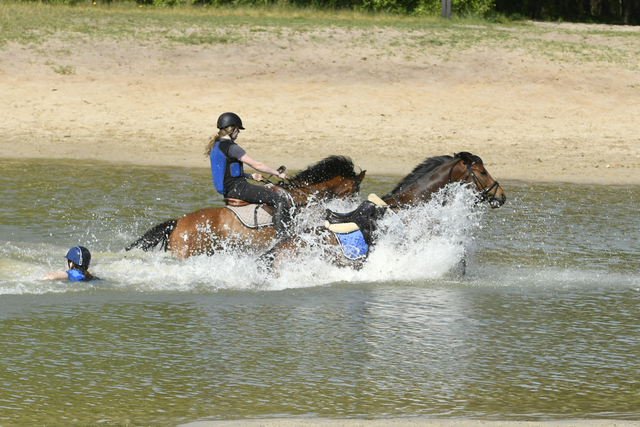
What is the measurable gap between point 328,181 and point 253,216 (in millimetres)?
923

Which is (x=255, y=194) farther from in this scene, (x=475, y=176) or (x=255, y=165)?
(x=475, y=176)

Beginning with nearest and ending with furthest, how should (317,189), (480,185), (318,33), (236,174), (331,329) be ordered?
(331,329) → (480,185) → (236,174) → (317,189) → (318,33)

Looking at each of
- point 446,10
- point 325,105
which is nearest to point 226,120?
point 325,105

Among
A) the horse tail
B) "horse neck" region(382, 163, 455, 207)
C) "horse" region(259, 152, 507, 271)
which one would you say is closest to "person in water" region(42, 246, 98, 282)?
the horse tail

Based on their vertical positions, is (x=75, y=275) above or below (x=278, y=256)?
below

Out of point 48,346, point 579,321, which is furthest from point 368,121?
point 48,346

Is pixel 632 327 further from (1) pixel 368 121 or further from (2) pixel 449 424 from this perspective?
(1) pixel 368 121

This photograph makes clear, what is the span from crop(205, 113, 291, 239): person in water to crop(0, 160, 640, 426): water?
0.54 m

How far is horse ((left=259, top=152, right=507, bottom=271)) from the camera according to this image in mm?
9320

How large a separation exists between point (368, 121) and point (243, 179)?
11.5m

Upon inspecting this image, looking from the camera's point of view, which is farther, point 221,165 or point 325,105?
point 325,105

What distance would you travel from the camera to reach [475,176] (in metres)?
9.65

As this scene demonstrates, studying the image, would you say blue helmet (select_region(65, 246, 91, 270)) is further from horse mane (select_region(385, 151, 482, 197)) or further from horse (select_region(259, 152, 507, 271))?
horse mane (select_region(385, 151, 482, 197))

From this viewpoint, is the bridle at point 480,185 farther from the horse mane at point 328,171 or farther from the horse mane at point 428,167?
the horse mane at point 328,171
